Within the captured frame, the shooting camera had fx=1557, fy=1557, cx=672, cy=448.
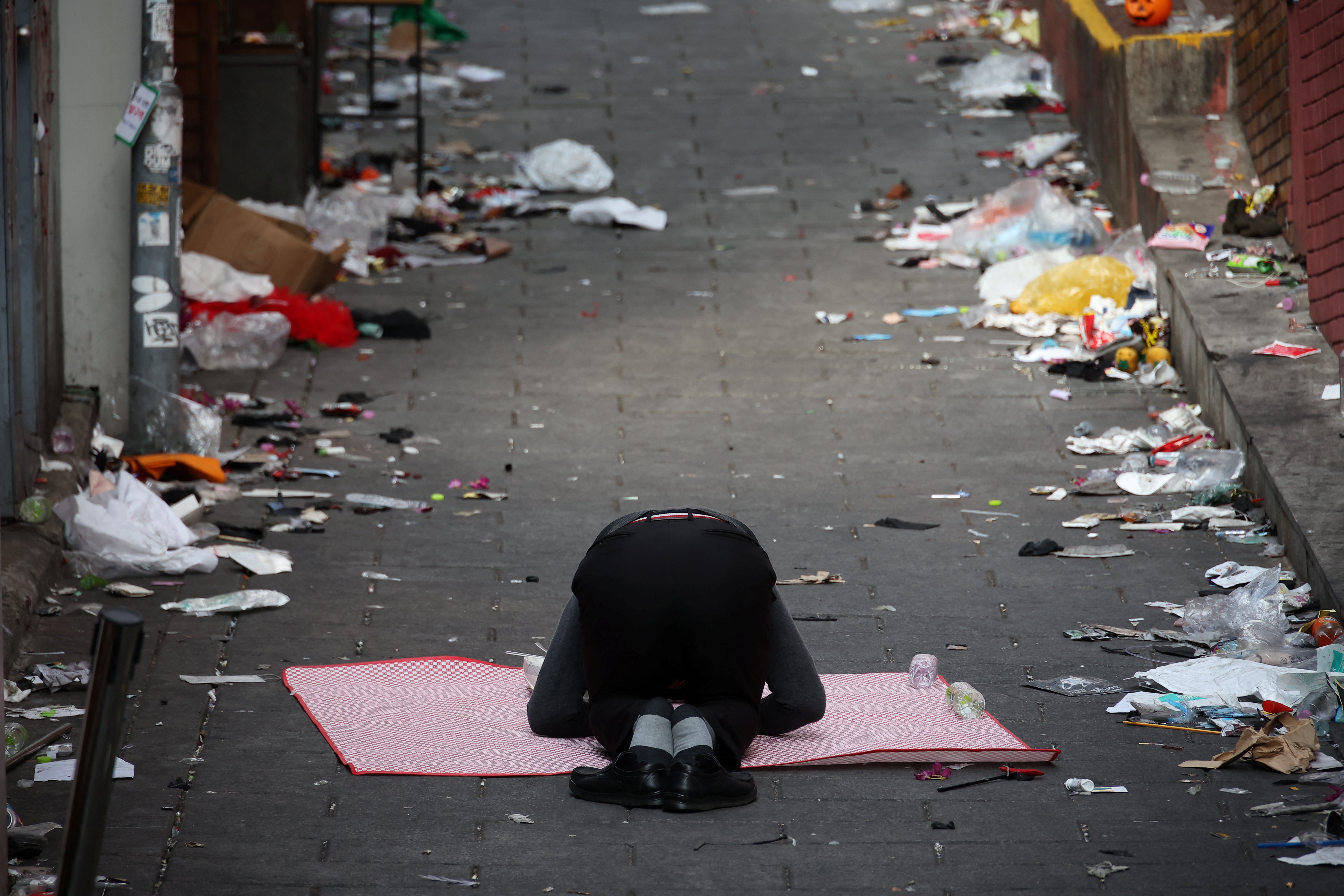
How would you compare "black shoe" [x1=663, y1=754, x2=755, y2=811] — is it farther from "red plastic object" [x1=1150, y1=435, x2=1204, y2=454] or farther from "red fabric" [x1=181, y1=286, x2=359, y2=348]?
"red fabric" [x1=181, y1=286, x2=359, y2=348]

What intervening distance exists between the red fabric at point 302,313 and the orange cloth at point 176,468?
1914 mm

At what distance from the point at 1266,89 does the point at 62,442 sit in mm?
6947

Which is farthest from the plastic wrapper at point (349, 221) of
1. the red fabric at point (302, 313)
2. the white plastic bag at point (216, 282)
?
the red fabric at point (302, 313)

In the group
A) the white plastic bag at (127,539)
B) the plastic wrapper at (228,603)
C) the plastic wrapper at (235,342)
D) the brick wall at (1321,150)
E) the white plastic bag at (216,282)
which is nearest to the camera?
the plastic wrapper at (228,603)

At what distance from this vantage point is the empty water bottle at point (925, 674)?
201 inches

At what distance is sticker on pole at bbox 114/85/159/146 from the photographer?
6.77 meters

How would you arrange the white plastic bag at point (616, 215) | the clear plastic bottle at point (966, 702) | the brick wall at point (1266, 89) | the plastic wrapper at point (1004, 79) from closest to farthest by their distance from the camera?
1. the clear plastic bottle at point (966, 702)
2. the brick wall at point (1266, 89)
3. the white plastic bag at point (616, 215)
4. the plastic wrapper at point (1004, 79)

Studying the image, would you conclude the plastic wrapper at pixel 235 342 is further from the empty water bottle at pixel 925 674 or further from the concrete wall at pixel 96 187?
the empty water bottle at pixel 925 674

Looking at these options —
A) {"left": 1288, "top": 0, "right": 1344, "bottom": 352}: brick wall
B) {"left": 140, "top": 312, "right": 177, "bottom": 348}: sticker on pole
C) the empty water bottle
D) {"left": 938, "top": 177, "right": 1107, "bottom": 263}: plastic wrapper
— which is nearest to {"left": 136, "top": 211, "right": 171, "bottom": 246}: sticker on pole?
{"left": 140, "top": 312, "right": 177, "bottom": 348}: sticker on pole

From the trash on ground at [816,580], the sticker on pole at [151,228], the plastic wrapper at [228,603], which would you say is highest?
the sticker on pole at [151,228]

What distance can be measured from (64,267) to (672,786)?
14.1 feet

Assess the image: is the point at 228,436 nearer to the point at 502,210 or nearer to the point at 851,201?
the point at 502,210

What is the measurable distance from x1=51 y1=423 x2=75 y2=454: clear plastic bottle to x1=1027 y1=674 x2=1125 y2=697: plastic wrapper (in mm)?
4086

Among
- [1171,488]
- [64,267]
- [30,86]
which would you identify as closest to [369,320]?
[64,267]
